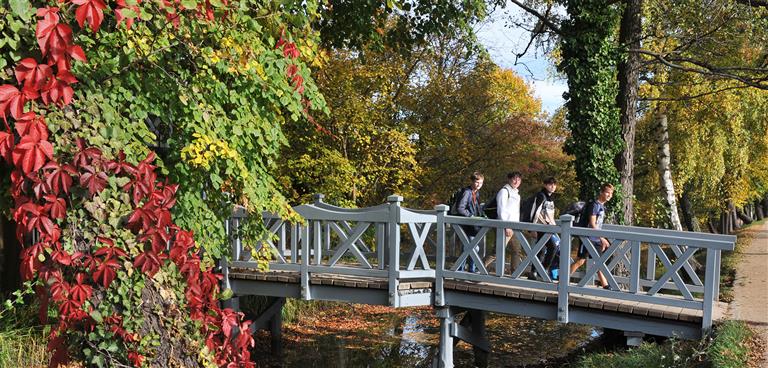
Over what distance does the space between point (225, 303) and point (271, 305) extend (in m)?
1.20

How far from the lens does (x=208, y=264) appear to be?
6.16 m

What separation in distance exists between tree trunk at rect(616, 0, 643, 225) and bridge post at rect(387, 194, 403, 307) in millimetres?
4935

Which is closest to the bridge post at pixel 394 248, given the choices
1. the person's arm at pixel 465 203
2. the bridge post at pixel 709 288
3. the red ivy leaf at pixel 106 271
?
the person's arm at pixel 465 203

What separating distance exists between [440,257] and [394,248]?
0.65 metres

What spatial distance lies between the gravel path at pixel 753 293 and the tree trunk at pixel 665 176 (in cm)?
183

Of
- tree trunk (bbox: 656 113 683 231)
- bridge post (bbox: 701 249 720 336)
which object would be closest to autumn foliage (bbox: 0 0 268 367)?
bridge post (bbox: 701 249 720 336)

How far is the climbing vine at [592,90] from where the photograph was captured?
35.8ft

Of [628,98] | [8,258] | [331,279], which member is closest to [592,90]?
[628,98]

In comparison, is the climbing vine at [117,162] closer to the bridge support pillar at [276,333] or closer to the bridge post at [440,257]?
the bridge post at [440,257]

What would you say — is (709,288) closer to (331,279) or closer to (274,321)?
(331,279)

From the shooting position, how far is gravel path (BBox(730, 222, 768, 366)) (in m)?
7.72

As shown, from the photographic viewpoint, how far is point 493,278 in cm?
856

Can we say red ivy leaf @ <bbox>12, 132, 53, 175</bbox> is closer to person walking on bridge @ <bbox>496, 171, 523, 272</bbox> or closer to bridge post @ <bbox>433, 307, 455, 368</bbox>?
person walking on bridge @ <bbox>496, 171, 523, 272</bbox>

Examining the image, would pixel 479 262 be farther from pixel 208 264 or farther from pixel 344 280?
pixel 208 264
